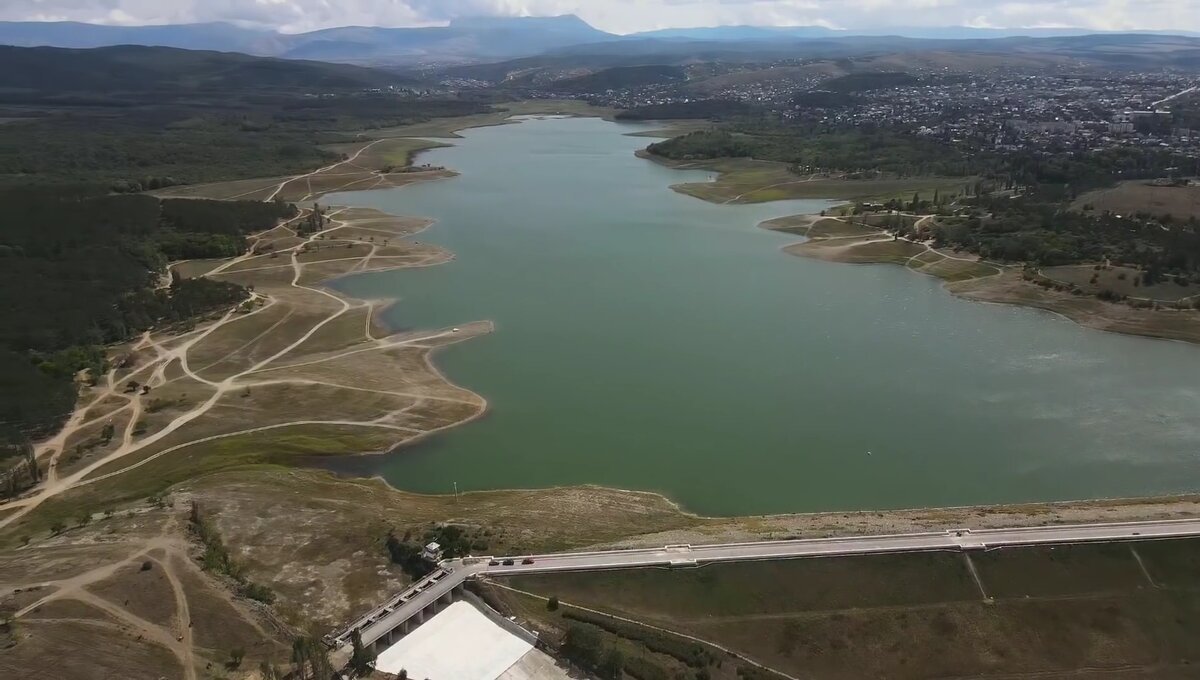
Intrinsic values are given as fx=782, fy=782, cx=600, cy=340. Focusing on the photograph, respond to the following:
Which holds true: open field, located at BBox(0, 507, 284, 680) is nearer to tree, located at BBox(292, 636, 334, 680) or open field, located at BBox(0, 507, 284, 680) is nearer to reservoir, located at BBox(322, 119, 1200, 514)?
tree, located at BBox(292, 636, 334, 680)

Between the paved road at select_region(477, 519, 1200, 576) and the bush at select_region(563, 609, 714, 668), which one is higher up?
the paved road at select_region(477, 519, 1200, 576)

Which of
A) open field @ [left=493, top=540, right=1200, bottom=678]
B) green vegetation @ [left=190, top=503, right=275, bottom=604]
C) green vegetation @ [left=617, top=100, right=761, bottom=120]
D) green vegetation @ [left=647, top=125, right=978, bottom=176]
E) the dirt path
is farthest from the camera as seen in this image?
green vegetation @ [left=617, top=100, right=761, bottom=120]

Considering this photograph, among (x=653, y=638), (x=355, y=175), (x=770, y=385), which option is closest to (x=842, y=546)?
(x=653, y=638)

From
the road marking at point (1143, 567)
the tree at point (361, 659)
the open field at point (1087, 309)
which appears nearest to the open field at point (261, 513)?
the road marking at point (1143, 567)

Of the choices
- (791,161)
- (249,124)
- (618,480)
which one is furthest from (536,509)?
(249,124)

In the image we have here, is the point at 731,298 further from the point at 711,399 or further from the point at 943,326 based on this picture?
the point at 711,399

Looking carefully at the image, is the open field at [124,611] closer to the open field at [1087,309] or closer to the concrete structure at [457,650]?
the concrete structure at [457,650]

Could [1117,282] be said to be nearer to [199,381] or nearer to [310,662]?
[310,662]

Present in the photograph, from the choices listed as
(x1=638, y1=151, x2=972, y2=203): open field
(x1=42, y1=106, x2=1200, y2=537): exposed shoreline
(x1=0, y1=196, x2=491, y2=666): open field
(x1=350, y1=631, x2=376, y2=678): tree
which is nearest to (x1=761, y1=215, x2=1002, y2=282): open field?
(x1=638, y1=151, x2=972, y2=203): open field
